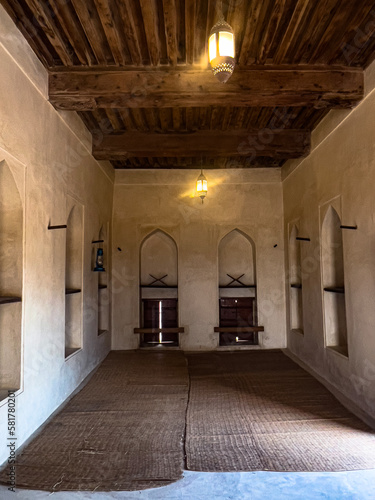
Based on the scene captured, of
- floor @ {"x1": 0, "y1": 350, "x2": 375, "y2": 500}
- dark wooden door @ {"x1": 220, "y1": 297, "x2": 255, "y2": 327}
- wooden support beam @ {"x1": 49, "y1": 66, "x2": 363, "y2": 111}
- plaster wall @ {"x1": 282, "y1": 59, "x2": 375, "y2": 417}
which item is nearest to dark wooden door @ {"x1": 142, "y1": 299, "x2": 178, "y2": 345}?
dark wooden door @ {"x1": 220, "y1": 297, "x2": 255, "y2": 327}

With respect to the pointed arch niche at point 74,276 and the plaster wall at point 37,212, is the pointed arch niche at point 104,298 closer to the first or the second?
the pointed arch niche at point 74,276

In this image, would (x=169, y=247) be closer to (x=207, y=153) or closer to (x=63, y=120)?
(x=207, y=153)

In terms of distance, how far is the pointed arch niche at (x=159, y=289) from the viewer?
8.26m

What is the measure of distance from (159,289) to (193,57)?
17.0ft

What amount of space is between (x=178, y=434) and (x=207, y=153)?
436 cm

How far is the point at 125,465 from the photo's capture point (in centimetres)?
319

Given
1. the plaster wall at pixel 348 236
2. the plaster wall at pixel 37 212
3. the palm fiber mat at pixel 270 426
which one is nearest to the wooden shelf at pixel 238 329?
the plaster wall at pixel 348 236

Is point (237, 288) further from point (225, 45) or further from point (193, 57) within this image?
point (225, 45)

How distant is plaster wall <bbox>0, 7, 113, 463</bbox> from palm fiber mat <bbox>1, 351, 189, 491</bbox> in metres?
0.25

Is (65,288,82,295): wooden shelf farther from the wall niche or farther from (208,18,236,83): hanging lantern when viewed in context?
(208,18,236,83): hanging lantern

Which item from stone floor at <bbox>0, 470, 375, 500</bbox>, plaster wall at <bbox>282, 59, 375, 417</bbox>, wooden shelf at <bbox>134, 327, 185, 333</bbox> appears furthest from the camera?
wooden shelf at <bbox>134, 327, 185, 333</bbox>

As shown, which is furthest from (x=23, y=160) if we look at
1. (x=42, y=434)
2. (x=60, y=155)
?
(x=42, y=434)

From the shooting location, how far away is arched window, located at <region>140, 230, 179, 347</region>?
827cm

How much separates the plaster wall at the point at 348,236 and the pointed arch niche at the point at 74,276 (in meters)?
3.56
